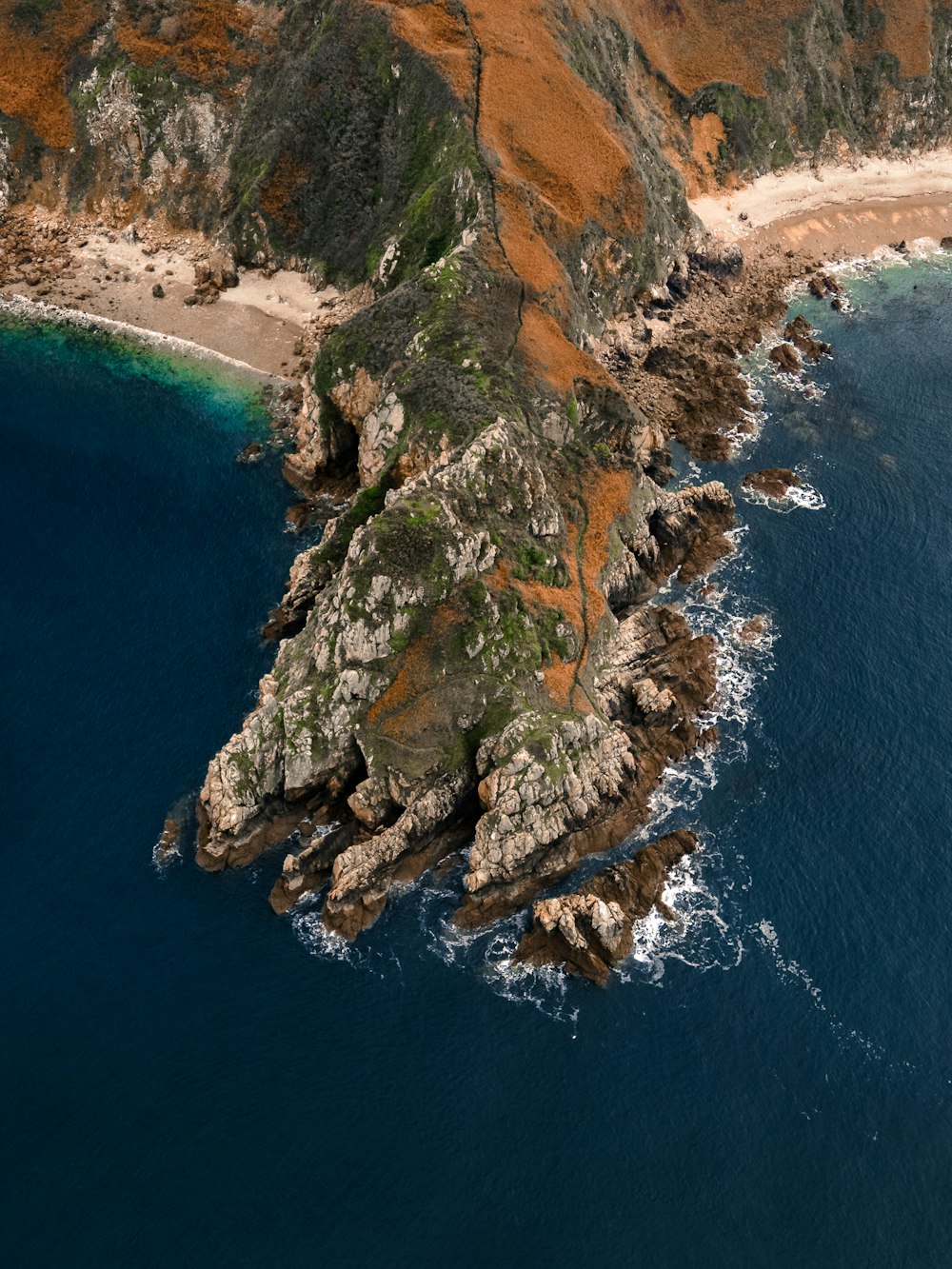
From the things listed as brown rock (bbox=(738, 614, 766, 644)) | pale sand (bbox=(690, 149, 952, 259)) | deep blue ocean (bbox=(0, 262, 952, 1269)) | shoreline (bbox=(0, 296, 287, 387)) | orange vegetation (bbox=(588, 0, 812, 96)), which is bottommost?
deep blue ocean (bbox=(0, 262, 952, 1269))

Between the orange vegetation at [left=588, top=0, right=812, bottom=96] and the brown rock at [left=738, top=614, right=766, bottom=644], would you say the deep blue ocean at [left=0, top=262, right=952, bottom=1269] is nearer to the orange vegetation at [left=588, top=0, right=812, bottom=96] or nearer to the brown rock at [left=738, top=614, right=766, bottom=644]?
the brown rock at [left=738, top=614, right=766, bottom=644]

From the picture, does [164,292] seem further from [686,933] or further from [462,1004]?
[686,933]

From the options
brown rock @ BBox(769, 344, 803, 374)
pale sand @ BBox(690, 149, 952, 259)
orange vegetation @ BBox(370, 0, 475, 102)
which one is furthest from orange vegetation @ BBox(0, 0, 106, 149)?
brown rock @ BBox(769, 344, 803, 374)

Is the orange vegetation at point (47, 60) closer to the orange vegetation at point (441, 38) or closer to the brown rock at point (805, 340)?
the orange vegetation at point (441, 38)

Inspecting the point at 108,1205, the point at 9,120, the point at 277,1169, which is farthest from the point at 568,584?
the point at 9,120

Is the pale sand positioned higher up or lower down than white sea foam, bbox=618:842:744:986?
higher up

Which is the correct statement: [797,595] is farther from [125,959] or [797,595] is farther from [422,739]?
[125,959]
